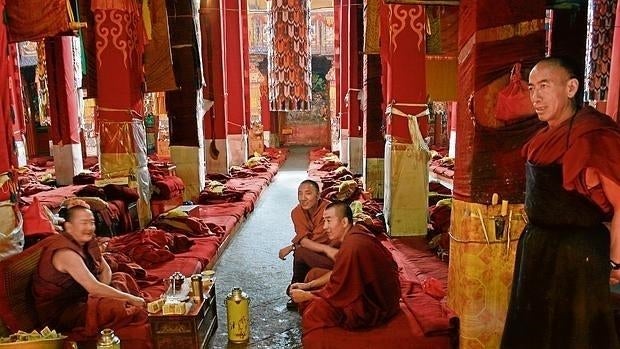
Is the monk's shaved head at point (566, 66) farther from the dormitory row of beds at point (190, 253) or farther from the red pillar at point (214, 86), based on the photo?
the red pillar at point (214, 86)

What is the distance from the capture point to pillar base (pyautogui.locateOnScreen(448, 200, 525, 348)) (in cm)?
328

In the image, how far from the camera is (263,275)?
5.84m

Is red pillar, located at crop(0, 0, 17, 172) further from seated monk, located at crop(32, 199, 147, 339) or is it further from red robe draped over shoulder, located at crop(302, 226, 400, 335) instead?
red robe draped over shoulder, located at crop(302, 226, 400, 335)

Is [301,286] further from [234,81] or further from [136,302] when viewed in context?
[234,81]

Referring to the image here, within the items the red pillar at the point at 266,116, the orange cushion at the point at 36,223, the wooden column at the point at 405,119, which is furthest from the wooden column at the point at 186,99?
the red pillar at the point at 266,116

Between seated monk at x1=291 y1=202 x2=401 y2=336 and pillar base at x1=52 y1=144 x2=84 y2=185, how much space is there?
8823 mm

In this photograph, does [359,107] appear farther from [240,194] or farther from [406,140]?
[406,140]

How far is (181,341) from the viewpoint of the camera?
3689 millimetres

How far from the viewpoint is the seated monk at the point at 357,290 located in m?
3.78

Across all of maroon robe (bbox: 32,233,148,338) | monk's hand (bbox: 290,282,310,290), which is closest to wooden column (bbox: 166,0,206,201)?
monk's hand (bbox: 290,282,310,290)

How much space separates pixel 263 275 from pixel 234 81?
9198 mm

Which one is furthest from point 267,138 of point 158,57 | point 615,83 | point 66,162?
point 615,83

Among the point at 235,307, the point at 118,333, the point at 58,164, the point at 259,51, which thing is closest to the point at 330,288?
the point at 235,307

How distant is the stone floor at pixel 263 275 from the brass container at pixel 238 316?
0.07 meters
